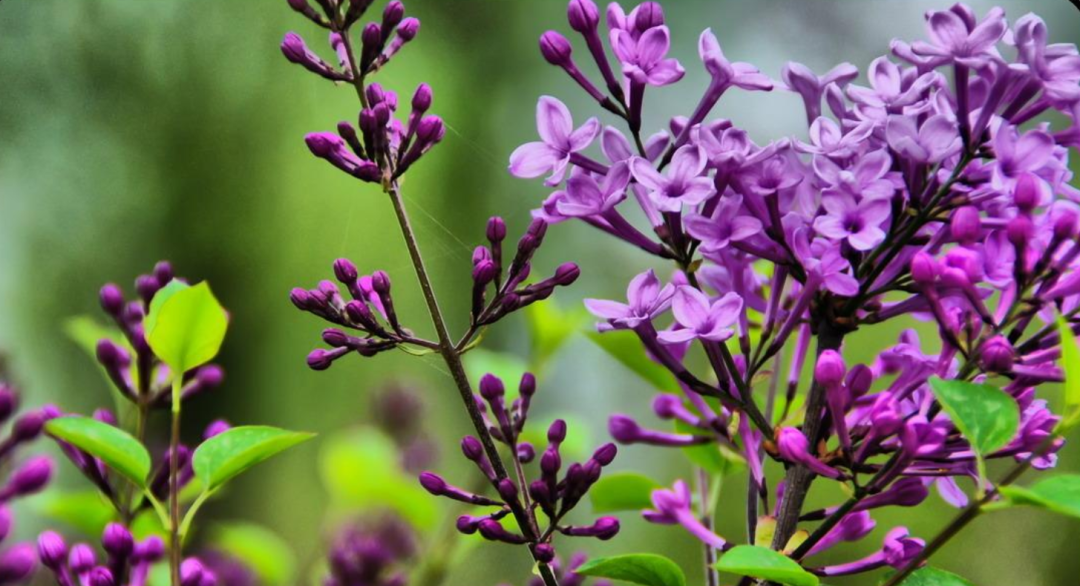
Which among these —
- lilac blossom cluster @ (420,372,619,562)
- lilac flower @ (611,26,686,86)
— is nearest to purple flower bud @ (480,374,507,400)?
lilac blossom cluster @ (420,372,619,562)

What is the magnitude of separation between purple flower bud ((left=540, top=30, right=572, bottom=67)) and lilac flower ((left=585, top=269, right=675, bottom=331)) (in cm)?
8

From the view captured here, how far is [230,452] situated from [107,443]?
3 cm

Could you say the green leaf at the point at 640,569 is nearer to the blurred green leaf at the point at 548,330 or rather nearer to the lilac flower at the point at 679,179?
the lilac flower at the point at 679,179

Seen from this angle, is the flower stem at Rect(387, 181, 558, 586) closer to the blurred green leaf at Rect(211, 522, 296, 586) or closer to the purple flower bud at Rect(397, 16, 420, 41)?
the purple flower bud at Rect(397, 16, 420, 41)

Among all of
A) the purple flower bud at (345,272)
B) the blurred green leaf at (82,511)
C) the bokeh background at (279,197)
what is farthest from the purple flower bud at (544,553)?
the bokeh background at (279,197)

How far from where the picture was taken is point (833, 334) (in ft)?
1.08

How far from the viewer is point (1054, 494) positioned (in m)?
0.25

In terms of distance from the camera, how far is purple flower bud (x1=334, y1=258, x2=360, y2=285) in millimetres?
342

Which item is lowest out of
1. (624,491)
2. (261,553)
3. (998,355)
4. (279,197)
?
(279,197)

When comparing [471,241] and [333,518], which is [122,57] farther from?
[333,518]

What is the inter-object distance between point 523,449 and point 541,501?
0.04m

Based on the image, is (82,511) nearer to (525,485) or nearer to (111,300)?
(111,300)

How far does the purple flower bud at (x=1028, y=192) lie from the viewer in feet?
0.92

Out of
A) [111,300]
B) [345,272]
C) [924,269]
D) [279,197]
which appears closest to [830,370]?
[924,269]
